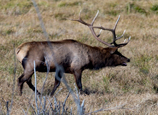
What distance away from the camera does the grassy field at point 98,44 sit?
4645mm

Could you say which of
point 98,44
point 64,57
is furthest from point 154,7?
point 64,57

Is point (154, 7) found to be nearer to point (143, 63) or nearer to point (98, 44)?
point (98, 44)

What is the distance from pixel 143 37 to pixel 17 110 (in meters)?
6.65

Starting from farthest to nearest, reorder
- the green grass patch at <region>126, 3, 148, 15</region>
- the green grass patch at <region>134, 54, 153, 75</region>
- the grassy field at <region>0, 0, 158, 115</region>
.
Result: the green grass patch at <region>126, 3, 148, 15</region>
the green grass patch at <region>134, 54, 153, 75</region>
the grassy field at <region>0, 0, 158, 115</region>

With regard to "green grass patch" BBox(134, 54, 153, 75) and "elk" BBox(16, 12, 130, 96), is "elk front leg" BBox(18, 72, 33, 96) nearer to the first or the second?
"elk" BBox(16, 12, 130, 96)

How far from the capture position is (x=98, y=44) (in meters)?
8.61

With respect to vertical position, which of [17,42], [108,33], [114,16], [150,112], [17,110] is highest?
[17,110]

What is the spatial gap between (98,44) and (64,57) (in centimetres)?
355

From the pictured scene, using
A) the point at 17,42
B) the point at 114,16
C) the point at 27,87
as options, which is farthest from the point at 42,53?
the point at 114,16

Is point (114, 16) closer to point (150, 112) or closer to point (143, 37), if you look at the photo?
point (143, 37)

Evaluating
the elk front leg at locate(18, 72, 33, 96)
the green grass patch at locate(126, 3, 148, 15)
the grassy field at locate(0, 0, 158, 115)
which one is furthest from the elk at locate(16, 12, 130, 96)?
the green grass patch at locate(126, 3, 148, 15)

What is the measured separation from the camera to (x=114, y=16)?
1365 centimetres

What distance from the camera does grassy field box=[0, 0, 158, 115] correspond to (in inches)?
183

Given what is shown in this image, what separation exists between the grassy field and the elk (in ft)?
1.31
